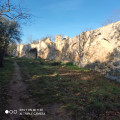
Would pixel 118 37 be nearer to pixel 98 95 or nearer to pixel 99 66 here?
pixel 99 66

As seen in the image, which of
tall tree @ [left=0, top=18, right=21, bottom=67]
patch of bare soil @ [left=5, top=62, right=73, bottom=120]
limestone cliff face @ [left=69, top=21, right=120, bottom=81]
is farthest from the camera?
tall tree @ [left=0, top=18, right=21, bottom=67]

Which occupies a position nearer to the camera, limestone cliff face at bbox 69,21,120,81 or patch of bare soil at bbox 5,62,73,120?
patch of bare soil at bbox 5,62,73,120

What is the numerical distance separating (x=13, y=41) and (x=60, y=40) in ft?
32.8

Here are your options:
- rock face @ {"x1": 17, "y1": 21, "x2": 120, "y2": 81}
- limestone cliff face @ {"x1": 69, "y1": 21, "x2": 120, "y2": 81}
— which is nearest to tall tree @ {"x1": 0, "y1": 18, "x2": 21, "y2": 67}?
rock face @ {"x1": 17, "y1": 21, "x2": 120, "y2": 81}

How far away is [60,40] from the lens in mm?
22438

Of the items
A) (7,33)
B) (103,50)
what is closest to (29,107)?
(103,50)

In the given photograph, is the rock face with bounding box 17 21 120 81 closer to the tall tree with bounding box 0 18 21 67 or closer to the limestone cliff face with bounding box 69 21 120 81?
the limestone cliff face with bounding box 69 21 120 81

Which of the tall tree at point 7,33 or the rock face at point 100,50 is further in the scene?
the tall tree at point 7,33

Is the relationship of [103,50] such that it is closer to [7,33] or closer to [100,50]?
[100,50]

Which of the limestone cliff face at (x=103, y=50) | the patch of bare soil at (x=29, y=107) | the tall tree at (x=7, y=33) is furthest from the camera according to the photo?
the tall tree at (x=7, y=33)

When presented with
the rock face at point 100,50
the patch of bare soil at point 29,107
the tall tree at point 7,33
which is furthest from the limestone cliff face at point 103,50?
the tall tree at point 7,33

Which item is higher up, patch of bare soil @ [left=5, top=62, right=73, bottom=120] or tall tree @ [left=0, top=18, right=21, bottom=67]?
tall tree @ [left=0, top=18, right=21, bottom=67]

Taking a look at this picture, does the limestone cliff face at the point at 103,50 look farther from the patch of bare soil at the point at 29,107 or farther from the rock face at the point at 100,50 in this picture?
the patch of bare soil at the point at 29,107

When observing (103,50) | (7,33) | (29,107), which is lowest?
(29,107)
